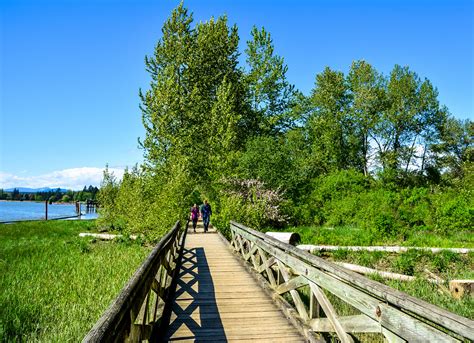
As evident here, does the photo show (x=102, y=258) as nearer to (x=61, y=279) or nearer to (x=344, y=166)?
(x=61, y=279)

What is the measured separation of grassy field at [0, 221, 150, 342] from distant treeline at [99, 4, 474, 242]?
4.67 meters

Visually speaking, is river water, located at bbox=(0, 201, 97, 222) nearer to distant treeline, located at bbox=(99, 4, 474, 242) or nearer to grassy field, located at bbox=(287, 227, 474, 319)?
distant treeline, located at bbox=(99, 4, 474, 242)

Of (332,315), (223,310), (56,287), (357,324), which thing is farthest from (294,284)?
(56,287)

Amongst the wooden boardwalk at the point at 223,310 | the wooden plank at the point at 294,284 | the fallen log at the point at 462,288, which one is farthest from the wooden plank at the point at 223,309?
the fallen log at the point at 462,288

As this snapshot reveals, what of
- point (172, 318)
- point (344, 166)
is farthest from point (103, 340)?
point (344, 166)

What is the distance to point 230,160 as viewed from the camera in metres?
25.3

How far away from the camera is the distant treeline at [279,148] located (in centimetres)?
2019

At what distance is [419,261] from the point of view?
12039 mm

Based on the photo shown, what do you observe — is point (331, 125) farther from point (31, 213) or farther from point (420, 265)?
point (31, 213)

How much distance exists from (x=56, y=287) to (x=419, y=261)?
10098mm

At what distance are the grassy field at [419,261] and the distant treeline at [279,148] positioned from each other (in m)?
1.55

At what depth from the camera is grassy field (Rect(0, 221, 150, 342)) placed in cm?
638

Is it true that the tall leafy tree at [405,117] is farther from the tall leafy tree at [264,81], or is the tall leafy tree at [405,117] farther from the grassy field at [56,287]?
the grassy field at [56,287]

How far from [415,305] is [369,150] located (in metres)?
39.9
